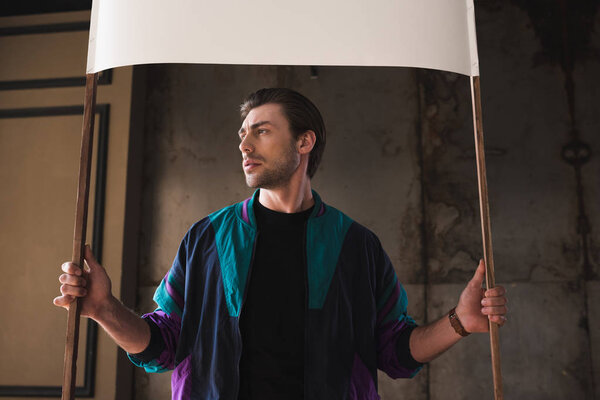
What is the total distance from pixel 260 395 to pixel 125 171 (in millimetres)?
2209

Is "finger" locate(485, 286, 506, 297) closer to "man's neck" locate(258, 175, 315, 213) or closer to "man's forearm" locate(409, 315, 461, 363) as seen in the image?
"man's forearm" locate(409, 315, 461, 363)

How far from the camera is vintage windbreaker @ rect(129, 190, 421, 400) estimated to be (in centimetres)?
158

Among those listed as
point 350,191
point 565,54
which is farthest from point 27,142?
point 565,54

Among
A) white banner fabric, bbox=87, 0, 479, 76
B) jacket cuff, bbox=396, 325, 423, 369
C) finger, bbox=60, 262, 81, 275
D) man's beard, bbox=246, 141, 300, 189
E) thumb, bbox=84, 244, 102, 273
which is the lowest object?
jacket cuff, bbox=396, 325, 423, 369

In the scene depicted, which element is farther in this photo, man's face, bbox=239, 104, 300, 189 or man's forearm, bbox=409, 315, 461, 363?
man's face, bbox=239, 104, 300, 189

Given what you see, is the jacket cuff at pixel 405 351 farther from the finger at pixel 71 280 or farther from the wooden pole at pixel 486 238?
the finger at pixel 71 280

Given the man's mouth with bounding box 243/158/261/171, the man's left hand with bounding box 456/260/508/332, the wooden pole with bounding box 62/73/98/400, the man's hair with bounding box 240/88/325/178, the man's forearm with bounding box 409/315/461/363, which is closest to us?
the wooden pole with bounding box 62/73/98/400

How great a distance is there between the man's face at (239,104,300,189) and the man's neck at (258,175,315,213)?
0.03 metres

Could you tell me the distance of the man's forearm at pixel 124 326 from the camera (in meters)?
1.41

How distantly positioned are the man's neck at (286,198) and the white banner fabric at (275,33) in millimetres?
584

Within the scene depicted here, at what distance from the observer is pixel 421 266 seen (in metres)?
3.37

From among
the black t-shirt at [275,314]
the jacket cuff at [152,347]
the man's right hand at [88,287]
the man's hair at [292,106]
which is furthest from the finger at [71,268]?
the man's hair at [292,106]

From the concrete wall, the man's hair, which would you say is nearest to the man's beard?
the man's hair

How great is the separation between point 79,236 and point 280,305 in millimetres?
643
